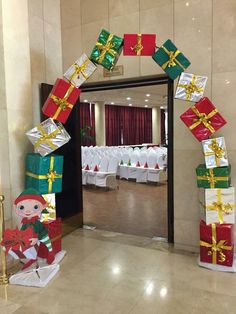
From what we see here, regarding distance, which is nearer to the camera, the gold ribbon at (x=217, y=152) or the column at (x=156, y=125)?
the gold ribbon at (x=217, y=152)

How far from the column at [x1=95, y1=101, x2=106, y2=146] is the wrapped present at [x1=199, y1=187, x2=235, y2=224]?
1110 cm

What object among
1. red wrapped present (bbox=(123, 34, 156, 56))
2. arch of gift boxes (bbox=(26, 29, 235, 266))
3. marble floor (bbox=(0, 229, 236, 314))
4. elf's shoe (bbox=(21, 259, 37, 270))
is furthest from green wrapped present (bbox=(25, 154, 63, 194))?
red wrapped present (bbox=(123, 34, 156, 56))

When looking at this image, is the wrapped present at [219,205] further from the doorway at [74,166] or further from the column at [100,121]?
the column at [100,121]

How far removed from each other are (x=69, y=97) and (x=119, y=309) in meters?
1.96

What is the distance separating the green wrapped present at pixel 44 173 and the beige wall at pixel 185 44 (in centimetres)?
140

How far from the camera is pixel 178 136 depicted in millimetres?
3137

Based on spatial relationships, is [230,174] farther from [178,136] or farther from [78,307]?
[78,307]

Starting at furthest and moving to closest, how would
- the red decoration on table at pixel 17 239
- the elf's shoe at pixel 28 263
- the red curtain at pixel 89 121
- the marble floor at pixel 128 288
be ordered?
the red curtain at pixel 89 121 → the elf's shoe at pixel 28 263 → the red decoration on table at pixel 17 239 → the marble floor at pixel 128 288

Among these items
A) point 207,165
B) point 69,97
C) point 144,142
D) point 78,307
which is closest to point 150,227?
point 207,165

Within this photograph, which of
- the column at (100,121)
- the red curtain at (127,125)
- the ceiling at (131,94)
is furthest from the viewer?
the red curtain at (127,125)

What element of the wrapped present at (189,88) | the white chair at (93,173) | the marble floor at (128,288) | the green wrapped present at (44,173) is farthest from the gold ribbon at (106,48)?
the white chair at (93,173)

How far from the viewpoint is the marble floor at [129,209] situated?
3.92 metres

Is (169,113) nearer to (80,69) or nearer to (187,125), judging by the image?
(187,125)

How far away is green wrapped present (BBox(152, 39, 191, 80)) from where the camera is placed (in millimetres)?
2497
